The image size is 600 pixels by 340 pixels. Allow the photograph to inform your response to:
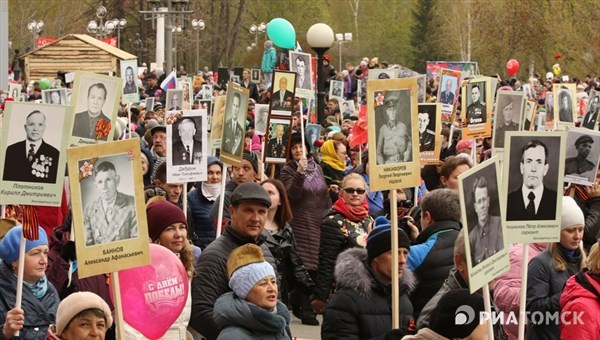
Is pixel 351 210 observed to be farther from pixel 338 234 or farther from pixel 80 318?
pixel 80 318

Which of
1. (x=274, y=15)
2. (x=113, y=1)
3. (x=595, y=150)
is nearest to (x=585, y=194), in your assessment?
(x=595, y=150)

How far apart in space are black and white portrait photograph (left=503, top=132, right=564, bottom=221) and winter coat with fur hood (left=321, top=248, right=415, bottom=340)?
0.83m

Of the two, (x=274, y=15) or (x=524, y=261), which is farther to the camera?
(x=274, y=15)

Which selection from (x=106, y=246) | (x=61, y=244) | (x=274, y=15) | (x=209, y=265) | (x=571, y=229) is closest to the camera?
(x=106, y=246)

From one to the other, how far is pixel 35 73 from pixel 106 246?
116 feet

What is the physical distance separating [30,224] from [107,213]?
2.47 ft

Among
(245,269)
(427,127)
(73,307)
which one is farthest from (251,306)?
(427,127)

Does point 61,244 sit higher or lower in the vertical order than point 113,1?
lower

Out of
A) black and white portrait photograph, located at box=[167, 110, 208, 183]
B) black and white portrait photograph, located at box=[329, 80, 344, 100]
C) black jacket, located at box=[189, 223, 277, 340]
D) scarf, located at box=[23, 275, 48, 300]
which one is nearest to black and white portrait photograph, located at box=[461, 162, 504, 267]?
black jacket, located at box=[189, 223, 277, 340]

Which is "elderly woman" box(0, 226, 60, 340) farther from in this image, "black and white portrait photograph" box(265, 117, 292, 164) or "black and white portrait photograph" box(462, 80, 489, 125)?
"black and white portrait photograph" box(462, 80, 489, 125)

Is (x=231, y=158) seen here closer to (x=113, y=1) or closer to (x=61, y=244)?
(x=61, y=244)

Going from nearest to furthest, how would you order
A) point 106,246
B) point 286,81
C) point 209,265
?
point 106,246
point 209,265
point 286,81

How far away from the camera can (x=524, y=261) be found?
7090mm

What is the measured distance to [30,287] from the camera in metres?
7.39
